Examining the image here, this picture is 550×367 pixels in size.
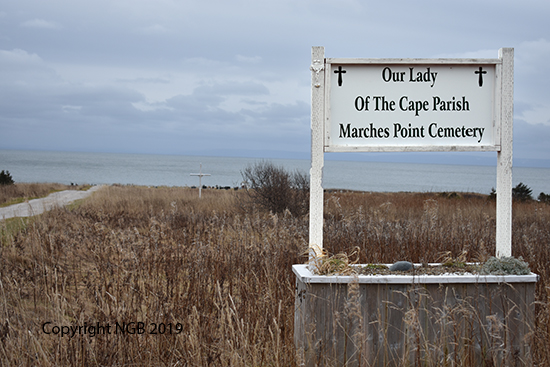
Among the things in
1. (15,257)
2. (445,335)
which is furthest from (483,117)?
(15,257)

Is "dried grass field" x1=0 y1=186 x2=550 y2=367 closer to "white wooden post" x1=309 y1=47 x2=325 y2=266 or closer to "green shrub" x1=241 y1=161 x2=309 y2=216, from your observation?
"white wooden post" x1=309 y1=47 x2=325 y2=266

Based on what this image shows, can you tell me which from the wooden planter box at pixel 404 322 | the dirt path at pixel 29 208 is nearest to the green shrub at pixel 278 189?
the dirt path at pixel 29 208

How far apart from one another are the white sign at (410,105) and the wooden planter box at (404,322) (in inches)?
43.1

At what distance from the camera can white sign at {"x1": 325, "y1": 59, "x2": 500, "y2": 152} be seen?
3533 mm

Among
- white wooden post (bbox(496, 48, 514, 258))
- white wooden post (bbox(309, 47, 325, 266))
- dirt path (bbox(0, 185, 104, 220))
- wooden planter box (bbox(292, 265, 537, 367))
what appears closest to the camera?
wooden planter box (bbox(292, 265, 537, 367))

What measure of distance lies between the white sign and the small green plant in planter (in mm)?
958

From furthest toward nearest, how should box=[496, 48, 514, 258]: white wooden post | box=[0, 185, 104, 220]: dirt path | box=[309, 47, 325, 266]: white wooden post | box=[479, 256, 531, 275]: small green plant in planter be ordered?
box=[0, 185, 104, 220]: dirt path
box=[496, 48, 514, 258]: white wooden post
box=[309, 47, 325, 266]: white wooden post
box=[479, 256, 531, 275]: small green plant in planter

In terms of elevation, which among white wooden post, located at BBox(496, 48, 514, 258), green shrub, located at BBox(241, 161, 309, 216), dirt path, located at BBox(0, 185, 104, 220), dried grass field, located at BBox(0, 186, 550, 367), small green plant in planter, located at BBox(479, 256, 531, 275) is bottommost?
dried grass field, located at BBox(0, 186, 550, 367)

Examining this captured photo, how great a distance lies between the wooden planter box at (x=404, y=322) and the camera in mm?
3025

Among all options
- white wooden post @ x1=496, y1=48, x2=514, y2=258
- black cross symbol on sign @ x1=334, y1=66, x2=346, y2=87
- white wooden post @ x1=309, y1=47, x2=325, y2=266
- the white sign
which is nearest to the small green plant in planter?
white wooden post @ x1=496, y1=48, x2=514, y2=258

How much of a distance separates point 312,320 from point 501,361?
1310 mm

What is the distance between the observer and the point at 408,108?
360 cm

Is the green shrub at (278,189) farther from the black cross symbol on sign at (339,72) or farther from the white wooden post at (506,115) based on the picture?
the black cross symbol on sign at (339,72)

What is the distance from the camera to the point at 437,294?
10.4 feet
